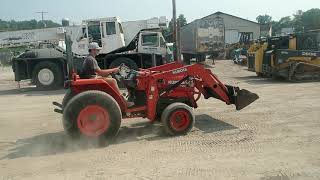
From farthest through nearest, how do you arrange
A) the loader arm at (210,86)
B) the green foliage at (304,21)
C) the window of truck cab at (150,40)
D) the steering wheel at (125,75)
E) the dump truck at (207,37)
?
the green foliage at (304,21) < the dump truck at (207,37) < the window of truck cab at (150,40) < the loader arm at (210,86) < the steering wheel at (125,75)

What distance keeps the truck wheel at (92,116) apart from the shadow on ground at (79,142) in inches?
8.5

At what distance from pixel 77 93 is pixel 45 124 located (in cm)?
264

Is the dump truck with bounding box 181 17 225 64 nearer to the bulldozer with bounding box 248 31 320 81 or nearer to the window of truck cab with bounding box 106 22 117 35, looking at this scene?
the bulldozer with bounding box 248 31 320 81

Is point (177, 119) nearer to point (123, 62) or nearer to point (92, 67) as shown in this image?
point (92, 67)

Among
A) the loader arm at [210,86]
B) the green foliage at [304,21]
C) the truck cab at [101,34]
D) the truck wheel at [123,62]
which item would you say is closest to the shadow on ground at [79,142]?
the loader arm at [210,86]

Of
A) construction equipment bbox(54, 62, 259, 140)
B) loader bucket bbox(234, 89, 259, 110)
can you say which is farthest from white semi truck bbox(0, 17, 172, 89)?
loader bucket bbox(234, 89, 259, 110)

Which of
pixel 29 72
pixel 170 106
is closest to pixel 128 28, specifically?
pixel 29 72

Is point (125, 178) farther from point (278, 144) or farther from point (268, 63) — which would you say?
point (268, 63)

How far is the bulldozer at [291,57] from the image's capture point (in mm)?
18047

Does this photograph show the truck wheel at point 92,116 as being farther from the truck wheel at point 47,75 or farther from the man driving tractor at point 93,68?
the truck wheel at point 47,75

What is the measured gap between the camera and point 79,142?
27.6ft

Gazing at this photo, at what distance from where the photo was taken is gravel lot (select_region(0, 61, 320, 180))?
21.9 ft

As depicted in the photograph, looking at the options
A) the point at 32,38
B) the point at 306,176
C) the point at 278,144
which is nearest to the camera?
the point at 306,176

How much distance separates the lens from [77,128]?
8289 mm
